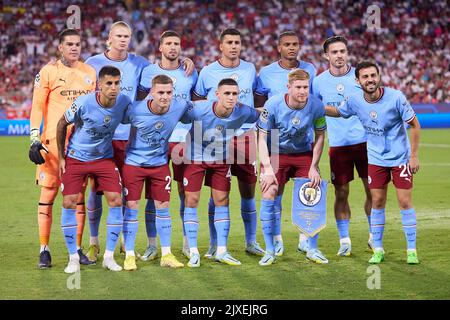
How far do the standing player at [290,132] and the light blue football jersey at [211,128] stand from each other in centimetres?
23

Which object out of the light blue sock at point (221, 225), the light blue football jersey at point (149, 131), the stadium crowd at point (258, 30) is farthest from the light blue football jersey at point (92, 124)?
the stadium crowd at point (258, 30)

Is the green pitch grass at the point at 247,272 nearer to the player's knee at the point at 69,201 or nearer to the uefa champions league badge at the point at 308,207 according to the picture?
the uefa champions league badge at the point at 308,207

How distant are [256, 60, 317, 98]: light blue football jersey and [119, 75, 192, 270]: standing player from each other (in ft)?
3.83

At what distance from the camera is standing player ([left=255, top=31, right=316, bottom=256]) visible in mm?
9062

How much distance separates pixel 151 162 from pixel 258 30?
24541 mm

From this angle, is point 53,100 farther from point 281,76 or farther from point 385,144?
point 385,144

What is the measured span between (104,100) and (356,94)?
251cm

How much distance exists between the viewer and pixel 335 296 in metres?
6.97

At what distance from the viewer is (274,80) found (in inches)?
363

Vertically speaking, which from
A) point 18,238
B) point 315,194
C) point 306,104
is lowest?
point 18,238

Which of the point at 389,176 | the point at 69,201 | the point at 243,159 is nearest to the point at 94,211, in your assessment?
the point at 69,201

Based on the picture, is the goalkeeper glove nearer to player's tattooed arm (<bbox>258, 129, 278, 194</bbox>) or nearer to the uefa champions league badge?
player's tattooed arm (<bbox>258, 129, 278, 194</bbox>)
